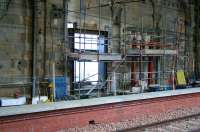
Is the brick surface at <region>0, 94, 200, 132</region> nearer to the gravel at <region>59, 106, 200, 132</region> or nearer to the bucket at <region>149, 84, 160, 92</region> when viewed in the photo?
the gravel at <region>59, 106, 200, 132</region>

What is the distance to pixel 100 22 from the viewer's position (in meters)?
17.3

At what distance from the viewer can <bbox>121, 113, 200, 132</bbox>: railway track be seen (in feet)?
36.8

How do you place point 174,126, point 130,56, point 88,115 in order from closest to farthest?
point 88,115 < point 174,126 < point 130,56

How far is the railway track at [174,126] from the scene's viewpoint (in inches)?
442

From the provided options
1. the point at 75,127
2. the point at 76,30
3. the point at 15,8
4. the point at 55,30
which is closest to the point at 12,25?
the point at 15,8

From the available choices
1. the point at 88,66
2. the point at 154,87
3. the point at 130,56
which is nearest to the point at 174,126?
Result: the point at 88,66

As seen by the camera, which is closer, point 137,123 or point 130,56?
point 137,123

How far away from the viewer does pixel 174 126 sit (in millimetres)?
11891

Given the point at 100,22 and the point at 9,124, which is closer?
the point at 9,124

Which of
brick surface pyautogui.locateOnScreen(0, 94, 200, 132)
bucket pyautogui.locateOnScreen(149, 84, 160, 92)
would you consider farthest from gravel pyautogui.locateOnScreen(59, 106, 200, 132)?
bucket pyautogui.locateOnScreen(149, 84, 160, 92)

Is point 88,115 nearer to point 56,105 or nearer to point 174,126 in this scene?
point 56,105

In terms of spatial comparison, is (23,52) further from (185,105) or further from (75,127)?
(185,105)

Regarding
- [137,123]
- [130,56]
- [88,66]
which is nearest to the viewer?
[137,123]

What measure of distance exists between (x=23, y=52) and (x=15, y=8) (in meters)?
1.56
